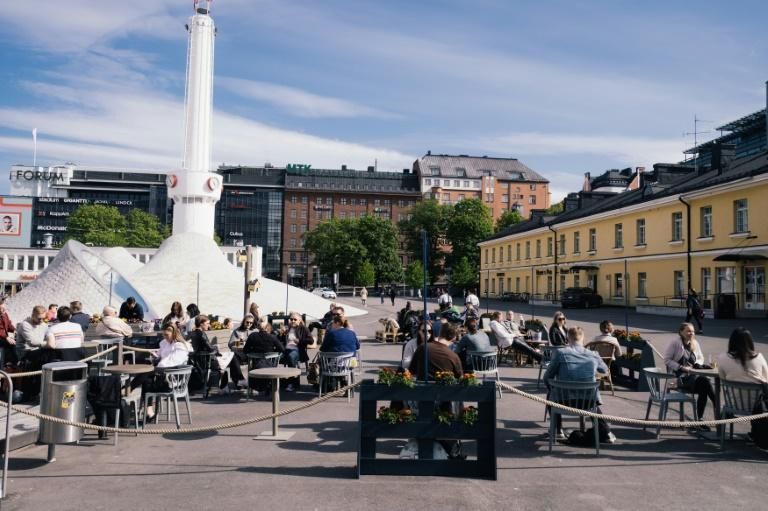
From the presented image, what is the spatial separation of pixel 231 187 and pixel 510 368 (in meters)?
104

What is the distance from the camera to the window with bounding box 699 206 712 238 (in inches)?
1276

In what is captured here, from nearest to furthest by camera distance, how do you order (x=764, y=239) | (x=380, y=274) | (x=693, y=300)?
(x=693, y=300), (x=764, y=239), (x=380, y=274)

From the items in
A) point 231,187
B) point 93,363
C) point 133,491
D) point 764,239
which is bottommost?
point 133,491

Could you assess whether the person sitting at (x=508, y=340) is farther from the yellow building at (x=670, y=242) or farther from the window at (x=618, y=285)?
the window at (x=618, y=285)

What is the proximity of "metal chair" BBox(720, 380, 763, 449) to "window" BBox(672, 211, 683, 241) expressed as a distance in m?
30.6

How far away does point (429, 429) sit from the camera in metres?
6.06

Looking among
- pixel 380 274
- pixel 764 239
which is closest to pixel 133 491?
pixel 764 239

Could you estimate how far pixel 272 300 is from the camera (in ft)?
101

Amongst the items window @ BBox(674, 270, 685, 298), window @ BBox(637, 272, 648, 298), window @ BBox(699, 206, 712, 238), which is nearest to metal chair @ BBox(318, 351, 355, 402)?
window @ BBox(699, 206, 712, 238)

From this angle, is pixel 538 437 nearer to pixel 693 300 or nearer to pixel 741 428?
pixel 741 428

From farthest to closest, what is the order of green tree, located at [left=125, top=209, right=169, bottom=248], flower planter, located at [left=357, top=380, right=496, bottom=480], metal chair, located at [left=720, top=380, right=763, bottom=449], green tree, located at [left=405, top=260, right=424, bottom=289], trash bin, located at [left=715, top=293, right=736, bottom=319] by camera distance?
green tree, located at [left=125, top=209, right=169, bottom=248], green tree, located at [left=405, top=260, right=424, bottom=289], trash bin, located at [left=715, top=293, right=736, bottom=319], metal chair, located at [left=720, top=380, right=763, bottom=449], flower planter, located at [left=357, top=380, right=496, bottom=480]

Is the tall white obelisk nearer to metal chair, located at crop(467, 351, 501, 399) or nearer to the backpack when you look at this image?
metal chair, located at crop(467, 351, 501, 399)

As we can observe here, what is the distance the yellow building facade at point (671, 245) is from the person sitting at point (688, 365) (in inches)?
884

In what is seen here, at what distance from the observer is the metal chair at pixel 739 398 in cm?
716
